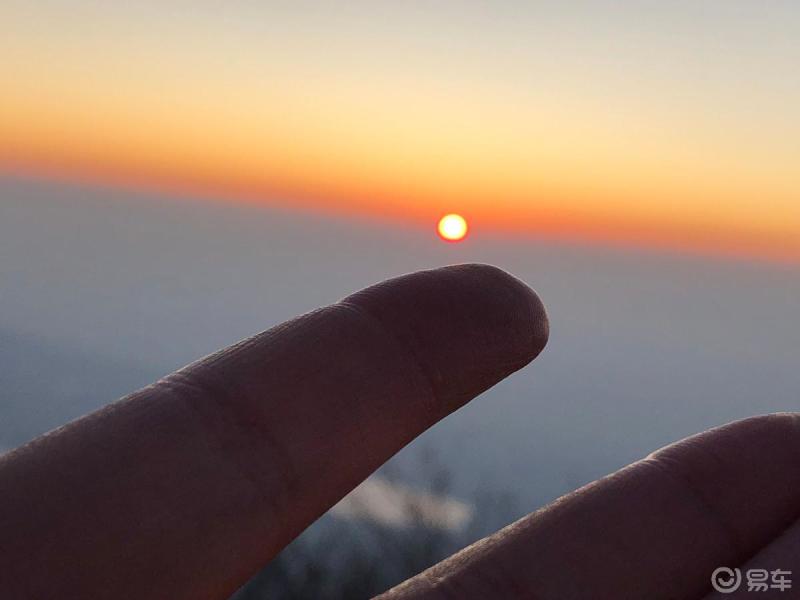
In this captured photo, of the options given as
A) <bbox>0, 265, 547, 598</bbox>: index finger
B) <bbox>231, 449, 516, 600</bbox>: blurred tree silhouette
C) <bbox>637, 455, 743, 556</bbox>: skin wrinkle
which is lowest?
<bbox>231, 449, 516, 600</bbox>: blurred tree silhouette

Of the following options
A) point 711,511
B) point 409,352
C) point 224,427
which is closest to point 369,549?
point 711,511

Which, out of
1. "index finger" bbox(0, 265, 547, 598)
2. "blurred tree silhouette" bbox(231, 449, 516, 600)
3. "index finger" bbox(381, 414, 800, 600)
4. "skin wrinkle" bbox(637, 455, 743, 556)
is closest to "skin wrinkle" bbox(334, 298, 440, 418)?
"index finger" bbox(0, 265, 547, 598)

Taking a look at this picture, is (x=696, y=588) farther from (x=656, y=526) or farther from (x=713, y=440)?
(x=713, y=440)

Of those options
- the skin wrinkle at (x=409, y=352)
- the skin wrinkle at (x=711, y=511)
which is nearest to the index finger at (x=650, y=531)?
A: the skin wrinkle at (x=711, y=511)

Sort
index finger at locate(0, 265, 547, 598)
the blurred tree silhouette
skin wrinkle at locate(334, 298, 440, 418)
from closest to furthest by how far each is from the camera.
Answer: index finger at locate(0, 265, 547, 598), skin wrinkle at locate(334, 298, 440, 418), the blurred tree silhouette

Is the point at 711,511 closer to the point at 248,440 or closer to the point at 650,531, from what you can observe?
the point at 650,531

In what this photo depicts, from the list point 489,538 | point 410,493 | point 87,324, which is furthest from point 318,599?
point 87,324

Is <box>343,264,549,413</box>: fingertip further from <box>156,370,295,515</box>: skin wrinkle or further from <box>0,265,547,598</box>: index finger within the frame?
<box>156,370,295,515</box>: skin wrinkle

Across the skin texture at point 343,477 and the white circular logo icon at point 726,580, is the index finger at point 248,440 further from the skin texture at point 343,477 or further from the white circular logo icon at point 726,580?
the white circular logo icon at point 726,580

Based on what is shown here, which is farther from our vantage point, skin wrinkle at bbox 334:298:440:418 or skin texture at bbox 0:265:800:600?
skin wrinkle at bbox 334:298:440:418
